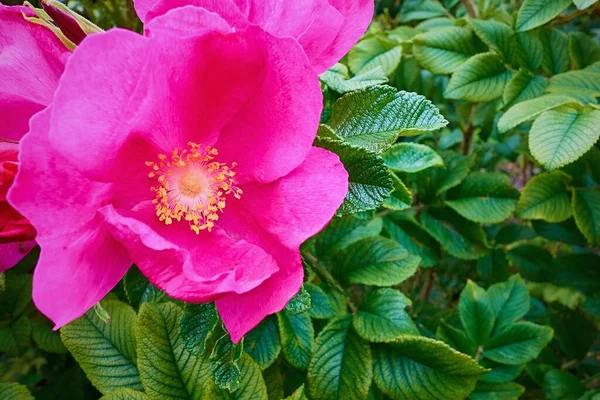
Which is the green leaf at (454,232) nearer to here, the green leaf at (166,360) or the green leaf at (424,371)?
the green leaf at (424,371)

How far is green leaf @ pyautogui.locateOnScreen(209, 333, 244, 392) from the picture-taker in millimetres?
601

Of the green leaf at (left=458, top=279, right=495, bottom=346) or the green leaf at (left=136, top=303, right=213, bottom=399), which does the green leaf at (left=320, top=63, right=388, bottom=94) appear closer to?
the green leaf at (left=136, top=303, right=213, bottom=399)

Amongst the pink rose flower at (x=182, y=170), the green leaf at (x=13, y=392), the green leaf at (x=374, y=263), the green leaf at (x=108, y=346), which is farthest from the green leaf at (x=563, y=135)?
the green leaf at (x=13, y=392)

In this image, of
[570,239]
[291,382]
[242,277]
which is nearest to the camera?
[242,277]

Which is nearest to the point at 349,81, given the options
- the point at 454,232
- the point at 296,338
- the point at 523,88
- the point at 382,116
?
the point at 382,116

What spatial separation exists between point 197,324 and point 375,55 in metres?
0.81

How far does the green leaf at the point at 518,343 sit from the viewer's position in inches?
41.8

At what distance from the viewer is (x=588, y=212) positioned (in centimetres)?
116

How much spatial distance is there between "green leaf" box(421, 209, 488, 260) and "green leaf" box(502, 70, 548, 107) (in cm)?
29

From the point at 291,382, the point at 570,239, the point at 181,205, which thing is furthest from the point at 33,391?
the point at 570,239

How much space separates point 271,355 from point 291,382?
0.73ft

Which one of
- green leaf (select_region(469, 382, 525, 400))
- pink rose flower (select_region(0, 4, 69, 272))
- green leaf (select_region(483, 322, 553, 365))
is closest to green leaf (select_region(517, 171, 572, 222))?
green leaf (select_region(483, 322, 553, 365))

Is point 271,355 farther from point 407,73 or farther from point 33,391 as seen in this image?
point 407,73

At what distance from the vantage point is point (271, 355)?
33.4 inches
